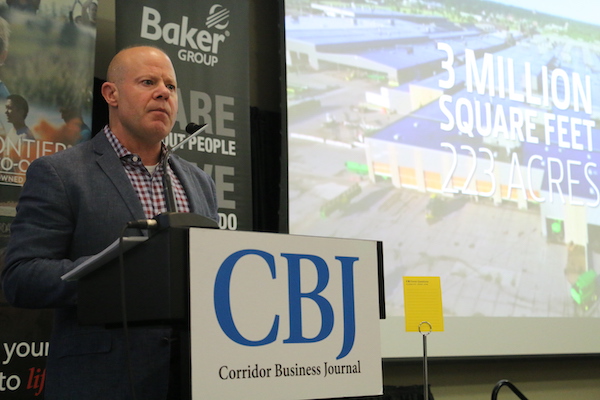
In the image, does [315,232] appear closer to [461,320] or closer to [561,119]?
[461,320]

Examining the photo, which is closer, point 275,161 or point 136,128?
point 136,128

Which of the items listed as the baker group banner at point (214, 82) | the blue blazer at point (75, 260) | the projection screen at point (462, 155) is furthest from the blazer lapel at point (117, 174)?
the projection screen at point (462, 155)

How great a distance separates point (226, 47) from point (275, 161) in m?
0.58

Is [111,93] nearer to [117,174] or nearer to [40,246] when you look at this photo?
[117,174]

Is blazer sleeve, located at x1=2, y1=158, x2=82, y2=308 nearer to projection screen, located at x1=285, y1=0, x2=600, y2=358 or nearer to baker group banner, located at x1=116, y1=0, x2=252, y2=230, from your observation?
baker group banner, located at x1=116, y1=0, x2=252, y2=230

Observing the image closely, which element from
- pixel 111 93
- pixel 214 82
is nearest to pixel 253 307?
pixel 111 93

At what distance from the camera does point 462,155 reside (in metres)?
3.72

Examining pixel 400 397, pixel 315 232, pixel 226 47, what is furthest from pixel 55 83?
pixel 400 397

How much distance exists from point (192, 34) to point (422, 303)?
1552 millimetres

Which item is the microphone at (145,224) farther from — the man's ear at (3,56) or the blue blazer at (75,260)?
the man's ear at (3,56)

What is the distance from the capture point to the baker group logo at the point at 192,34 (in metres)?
2.88

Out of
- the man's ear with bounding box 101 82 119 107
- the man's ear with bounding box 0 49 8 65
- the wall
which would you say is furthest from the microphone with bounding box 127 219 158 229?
the wall

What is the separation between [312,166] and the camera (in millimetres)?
3320

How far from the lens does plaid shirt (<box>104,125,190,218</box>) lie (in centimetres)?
182
